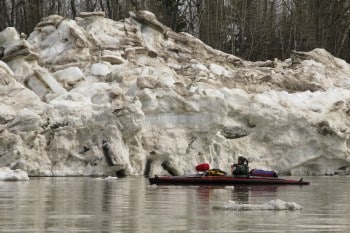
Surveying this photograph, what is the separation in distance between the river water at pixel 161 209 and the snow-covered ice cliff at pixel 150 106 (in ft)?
16.6

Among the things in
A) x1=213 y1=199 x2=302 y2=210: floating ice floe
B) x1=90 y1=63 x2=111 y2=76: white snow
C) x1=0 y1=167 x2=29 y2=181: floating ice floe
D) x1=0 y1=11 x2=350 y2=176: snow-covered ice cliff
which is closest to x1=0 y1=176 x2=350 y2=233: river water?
x1=213 y1=199 x2=302 y2=210: floating ice floe

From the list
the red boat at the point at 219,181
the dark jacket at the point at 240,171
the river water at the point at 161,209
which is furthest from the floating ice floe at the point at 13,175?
the dark jacket at the point at 240,171

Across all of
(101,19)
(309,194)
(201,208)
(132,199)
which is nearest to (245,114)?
(101,19)

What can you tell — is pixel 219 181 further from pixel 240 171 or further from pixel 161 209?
pixel 161 209

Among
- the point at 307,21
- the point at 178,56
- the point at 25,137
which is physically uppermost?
the point at 307,21

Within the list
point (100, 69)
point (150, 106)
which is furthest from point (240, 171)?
point (100, 69)

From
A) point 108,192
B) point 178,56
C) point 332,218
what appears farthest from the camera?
point 178,56

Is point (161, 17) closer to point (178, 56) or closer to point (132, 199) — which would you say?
point (178, 56)

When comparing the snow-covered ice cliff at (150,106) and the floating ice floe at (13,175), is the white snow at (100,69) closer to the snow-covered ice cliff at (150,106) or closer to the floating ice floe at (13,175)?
the snow-covered ice cliff at (150,106)

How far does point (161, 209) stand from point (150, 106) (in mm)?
15837

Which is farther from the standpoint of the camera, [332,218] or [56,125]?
[56,125]

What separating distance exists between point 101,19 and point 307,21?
21044 millimetres

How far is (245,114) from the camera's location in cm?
3409

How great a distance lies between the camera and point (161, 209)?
653 inches
